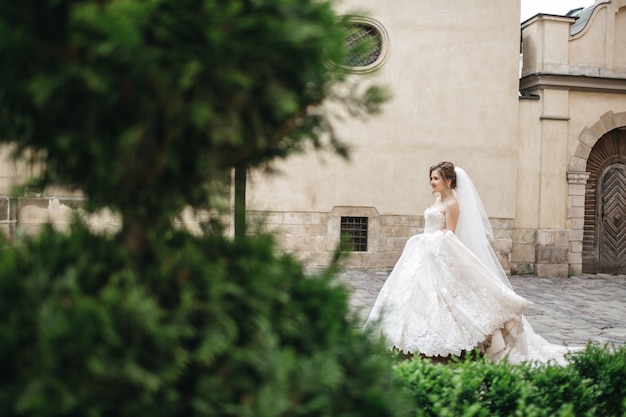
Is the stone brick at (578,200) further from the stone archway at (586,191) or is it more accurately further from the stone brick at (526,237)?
the stone brick at (526,237)

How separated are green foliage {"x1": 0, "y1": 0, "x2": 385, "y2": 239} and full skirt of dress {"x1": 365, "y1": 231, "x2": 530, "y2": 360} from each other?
419 centimetres

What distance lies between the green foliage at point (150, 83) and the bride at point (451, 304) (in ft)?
13.5

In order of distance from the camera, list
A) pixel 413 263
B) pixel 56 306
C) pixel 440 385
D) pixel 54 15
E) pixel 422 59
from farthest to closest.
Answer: pixel 422 59 → pixel 413 263 → pixel 440 385 → pixel 54 15 → pixel 56 306

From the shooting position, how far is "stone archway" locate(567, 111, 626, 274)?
1261 centimetres

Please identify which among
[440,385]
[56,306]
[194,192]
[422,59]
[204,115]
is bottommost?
[440,385]

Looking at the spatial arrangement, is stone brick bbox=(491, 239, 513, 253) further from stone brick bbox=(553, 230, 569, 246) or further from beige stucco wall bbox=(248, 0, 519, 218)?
stone brick bbox=(553, 230, 569, 246)

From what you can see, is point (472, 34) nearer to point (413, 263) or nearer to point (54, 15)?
point (413, 263)

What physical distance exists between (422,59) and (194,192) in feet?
37.6

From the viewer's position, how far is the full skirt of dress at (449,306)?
18.3 ft

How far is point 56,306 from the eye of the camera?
135 cm

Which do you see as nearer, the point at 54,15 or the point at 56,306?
the point at 56,306

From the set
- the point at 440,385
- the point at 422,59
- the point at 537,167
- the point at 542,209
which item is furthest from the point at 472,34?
the point at 440,385

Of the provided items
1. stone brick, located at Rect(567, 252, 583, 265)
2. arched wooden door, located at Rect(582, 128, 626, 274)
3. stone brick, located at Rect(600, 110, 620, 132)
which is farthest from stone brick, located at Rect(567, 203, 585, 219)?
stone brick, located at Rect(600, 110, 620, 132)

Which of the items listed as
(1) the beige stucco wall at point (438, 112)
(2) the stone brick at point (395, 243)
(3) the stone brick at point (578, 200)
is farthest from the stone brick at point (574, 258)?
(2) the stone brick at point (395, 243)
